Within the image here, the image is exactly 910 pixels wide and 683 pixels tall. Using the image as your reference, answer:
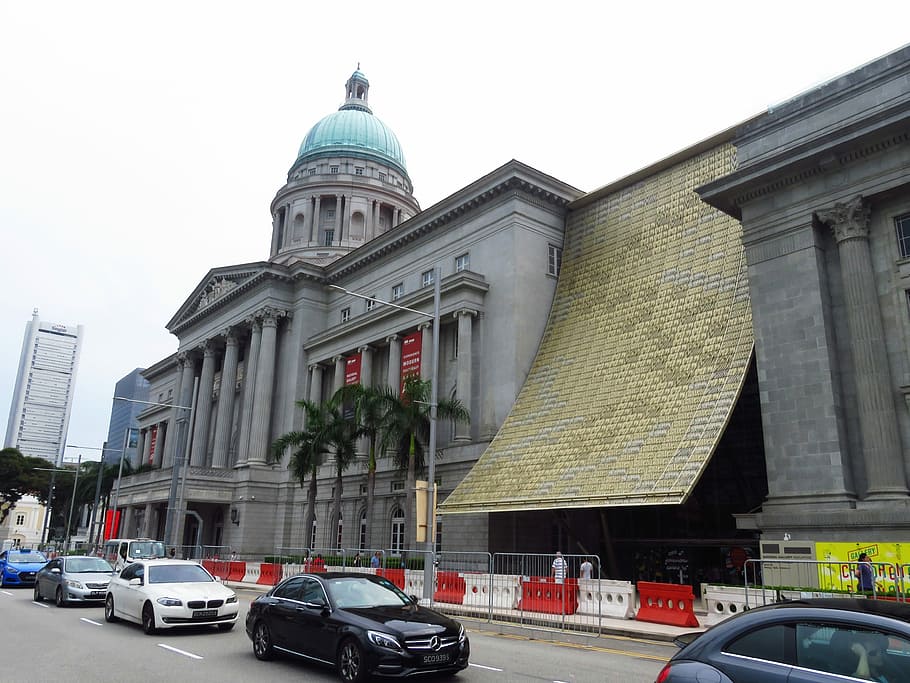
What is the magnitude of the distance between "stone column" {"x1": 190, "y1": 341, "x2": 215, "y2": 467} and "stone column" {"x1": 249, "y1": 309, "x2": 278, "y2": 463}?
955 cm

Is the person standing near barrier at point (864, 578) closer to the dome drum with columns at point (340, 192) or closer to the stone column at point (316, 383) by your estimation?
the stone column at point (316, 383)

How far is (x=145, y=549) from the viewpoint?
33.0 metres

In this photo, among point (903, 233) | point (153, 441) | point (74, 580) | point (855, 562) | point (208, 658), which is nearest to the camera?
point (208, 658)

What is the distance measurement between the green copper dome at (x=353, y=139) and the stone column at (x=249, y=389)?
25374 millimetres

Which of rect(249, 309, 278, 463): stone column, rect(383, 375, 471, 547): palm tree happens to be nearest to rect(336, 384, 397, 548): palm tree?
rect(383, 375, 471, 547): palm tree

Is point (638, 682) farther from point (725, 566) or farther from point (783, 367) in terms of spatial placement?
point (725, 566)

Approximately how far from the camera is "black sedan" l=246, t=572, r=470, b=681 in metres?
10.4

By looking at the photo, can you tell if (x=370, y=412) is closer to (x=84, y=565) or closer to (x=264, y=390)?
(x=84, y=565)

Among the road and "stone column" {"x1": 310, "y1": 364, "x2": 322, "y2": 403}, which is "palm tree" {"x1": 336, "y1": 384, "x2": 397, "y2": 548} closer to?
"stone column" {"x1": 310, "y1": 364, "x2": 322, "y2": 403}

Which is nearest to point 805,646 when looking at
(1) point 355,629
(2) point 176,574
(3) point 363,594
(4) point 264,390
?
(1) point 355,629

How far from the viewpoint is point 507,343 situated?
3888cm

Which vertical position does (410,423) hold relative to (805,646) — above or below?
above

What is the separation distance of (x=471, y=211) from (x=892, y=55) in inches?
919

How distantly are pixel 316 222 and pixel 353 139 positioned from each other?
34.9 ft
